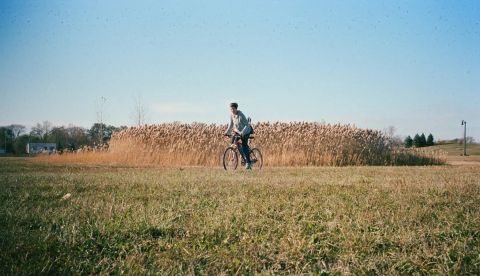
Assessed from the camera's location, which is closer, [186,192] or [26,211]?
[26,211]

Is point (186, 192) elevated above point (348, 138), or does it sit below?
below

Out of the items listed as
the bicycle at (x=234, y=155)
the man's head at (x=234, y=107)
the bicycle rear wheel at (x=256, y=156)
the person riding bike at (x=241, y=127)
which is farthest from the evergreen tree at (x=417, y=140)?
the man's head at (x=234, y=107)

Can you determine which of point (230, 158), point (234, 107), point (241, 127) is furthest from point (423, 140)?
point (234, 107)

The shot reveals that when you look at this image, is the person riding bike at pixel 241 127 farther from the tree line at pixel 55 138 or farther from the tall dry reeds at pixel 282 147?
the tree line at pixel 55 138

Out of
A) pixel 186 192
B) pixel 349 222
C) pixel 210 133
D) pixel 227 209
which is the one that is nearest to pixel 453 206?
pixel 349 222

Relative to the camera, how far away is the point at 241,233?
140 inches

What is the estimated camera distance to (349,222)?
391 centimetres

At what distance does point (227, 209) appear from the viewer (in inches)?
185

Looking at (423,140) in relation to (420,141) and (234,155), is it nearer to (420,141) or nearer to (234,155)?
(420,141)

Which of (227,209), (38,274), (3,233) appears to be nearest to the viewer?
(38,274)

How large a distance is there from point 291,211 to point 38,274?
2792 millimetres

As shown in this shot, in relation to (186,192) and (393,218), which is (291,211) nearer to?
(393,218)

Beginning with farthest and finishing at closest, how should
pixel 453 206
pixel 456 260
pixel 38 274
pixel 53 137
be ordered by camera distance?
pixel 53 137 → pixel 453 206 → pixel 456 260 → pixel 38 274

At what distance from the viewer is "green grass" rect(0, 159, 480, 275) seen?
108 inches
